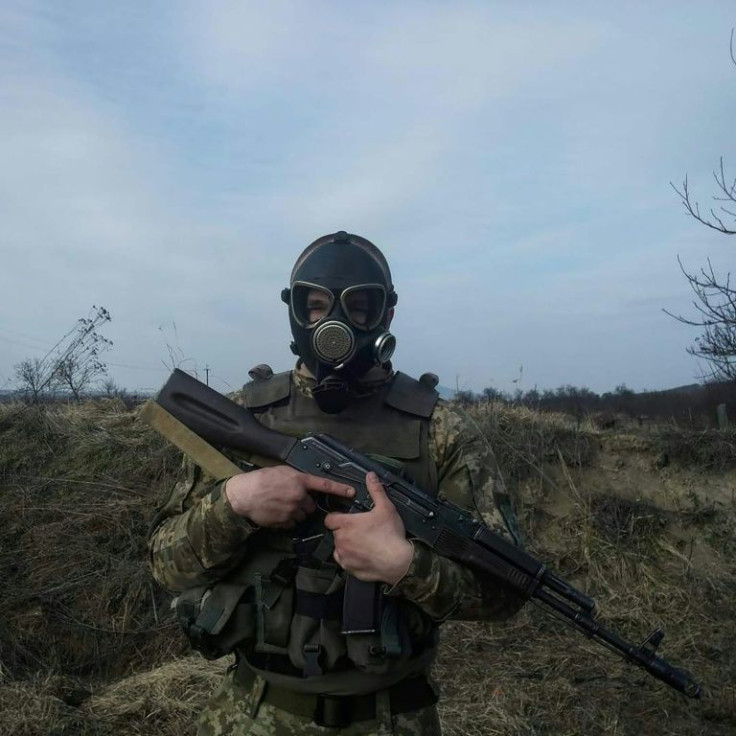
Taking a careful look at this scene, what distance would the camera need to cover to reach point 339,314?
2.28 m

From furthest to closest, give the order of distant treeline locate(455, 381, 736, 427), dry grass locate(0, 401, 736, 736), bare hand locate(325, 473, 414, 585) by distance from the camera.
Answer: distant treeline locate(455, 381, 736, 427), dry grass locate(0, 401, 736, 736), bare hand locate(325, 473, 414, 585)

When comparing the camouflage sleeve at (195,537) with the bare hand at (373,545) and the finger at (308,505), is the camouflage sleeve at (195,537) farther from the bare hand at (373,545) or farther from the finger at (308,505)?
the bare hand at (373,545)

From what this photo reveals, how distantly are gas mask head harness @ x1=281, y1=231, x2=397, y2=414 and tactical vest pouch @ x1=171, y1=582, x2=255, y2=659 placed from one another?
2.02ft

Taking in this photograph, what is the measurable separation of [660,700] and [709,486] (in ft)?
11.8

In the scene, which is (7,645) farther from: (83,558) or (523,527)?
(523,527)

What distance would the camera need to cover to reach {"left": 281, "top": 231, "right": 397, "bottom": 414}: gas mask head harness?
2230 mm

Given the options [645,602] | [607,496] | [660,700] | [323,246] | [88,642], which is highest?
[323,246]

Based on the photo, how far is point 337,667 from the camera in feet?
6.72

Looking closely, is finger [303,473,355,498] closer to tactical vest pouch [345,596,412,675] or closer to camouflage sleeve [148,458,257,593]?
camouflage sleeve [148,458,257,593]

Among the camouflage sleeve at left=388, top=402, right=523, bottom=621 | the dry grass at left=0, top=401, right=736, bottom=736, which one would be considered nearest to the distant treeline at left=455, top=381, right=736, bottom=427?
the dry grass at left=0, top=401, right=736, bottom=736

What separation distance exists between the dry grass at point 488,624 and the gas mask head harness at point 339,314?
2.69m

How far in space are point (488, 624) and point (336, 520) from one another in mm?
4466

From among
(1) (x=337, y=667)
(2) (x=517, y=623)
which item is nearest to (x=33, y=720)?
(1) (x=337, y=667)

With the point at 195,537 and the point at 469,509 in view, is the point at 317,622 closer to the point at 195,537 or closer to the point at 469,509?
the point at 195,537
